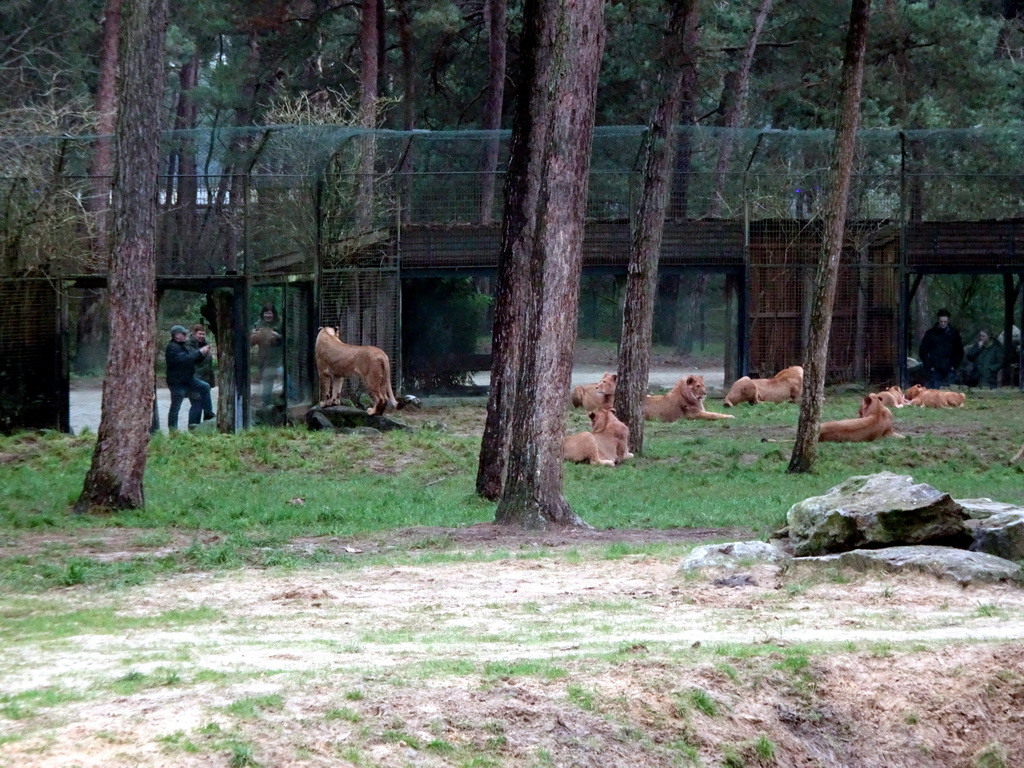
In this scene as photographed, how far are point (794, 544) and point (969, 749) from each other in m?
3.15

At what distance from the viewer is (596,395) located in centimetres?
2408

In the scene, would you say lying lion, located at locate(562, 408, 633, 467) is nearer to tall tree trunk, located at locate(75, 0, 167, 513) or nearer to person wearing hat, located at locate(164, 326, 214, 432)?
tall tree trunk, located at locate(75, 0, 167, 513)

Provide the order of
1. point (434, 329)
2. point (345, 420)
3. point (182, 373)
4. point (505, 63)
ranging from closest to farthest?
point (182, 373) → point (345, 420) → point (434, 329) → point (505, 63)

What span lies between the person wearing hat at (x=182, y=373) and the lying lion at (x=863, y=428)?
10844mm

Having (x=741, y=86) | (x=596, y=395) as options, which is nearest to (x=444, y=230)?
(x=596, y=395)

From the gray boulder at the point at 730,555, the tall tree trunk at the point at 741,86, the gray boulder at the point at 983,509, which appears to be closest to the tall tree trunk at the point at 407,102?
the tall tree trunk at the point at 741,86

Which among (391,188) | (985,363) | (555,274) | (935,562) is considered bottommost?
(935,562)

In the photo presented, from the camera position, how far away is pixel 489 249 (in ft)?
93.1

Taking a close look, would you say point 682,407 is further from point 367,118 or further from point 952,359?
point 367,118

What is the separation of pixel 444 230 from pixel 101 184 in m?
7.16

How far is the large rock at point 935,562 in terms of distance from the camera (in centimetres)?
975

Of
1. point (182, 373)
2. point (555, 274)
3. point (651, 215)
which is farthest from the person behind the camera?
point (182, 373)

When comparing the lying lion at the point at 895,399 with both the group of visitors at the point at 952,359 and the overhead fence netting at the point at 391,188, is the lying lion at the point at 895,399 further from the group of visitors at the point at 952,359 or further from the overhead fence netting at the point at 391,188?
the group of visitors at the point at 952,359

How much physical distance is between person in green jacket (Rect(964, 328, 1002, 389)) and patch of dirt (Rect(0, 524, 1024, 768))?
24.6 metres
